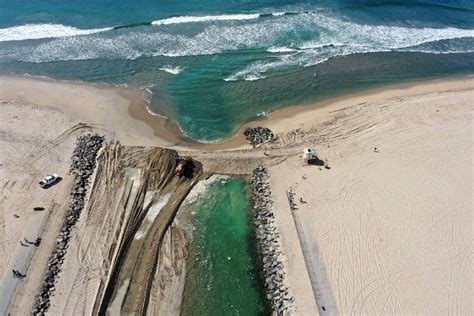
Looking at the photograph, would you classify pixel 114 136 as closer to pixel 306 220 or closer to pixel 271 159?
pixel 271 159

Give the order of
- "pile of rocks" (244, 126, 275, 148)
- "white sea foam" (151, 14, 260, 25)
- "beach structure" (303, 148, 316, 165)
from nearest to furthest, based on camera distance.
→ "beach structure" (303, 148, 316, 165)
"pile of rocks" (244, 126, 275, 148)
"white sea foam" (151, 14, 260, 25)

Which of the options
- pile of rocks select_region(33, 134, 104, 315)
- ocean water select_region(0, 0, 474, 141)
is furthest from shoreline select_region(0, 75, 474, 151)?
pile of rocks select_region(33, 134, 104, 315)

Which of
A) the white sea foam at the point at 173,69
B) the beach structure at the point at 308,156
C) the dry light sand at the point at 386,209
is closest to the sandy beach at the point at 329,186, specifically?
the dry light sand at the point at 386,209

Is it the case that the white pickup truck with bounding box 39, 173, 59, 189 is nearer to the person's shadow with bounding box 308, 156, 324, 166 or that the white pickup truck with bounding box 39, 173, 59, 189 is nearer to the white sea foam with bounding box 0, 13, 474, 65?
the white sea foam with bounding box 0, 13, 474, 65

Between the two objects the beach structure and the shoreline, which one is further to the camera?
the shoreline

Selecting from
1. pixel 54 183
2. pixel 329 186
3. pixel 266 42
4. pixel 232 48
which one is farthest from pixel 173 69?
pixel 329 186
